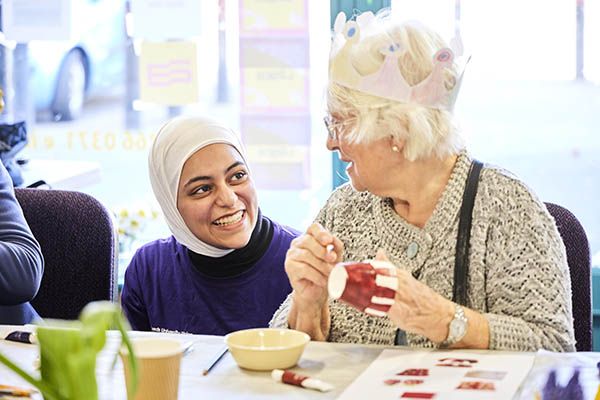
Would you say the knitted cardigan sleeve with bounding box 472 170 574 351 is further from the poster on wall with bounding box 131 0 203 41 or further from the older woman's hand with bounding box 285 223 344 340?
the poster on wall with bounding box 131 0 203 41

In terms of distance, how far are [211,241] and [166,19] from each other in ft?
4.59

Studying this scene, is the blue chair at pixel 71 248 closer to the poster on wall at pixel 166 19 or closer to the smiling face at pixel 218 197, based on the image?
the smiling face at pixel 218 197

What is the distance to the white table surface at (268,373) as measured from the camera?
1779 millimetres

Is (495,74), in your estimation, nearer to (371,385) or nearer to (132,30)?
(132,30)

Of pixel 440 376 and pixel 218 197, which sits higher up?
pixel 218 197

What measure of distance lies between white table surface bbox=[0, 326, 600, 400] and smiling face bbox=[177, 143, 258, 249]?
59cm

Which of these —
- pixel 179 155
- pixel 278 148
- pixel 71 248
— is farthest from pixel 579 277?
pixel 278 148

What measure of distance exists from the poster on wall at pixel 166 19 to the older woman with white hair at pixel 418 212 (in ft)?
5.28

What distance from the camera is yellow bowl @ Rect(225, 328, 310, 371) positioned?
189 cm

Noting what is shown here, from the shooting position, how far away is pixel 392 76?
218 cm

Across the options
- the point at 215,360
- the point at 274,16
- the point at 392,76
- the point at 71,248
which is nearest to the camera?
the point at 215,360

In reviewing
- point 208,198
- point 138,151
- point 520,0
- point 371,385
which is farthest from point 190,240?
point 520,0

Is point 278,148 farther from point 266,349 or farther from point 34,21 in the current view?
point 266,349

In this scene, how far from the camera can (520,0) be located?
3561 millimetres
